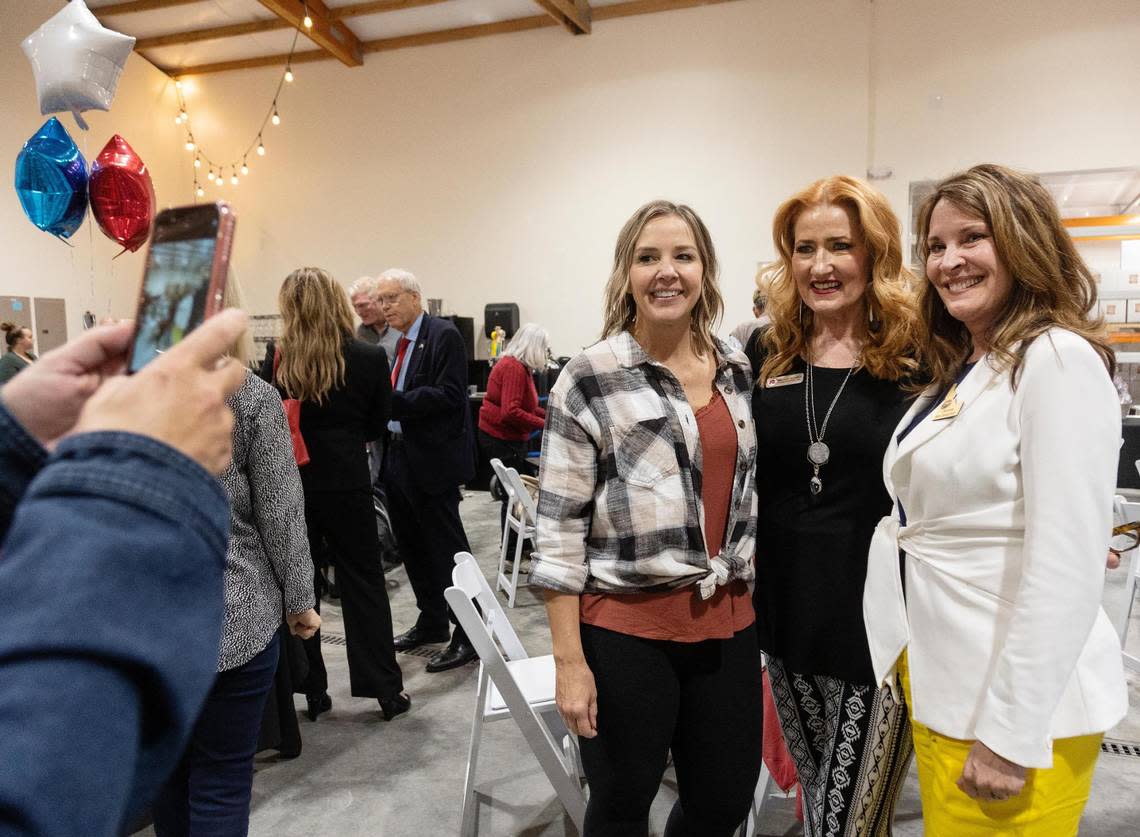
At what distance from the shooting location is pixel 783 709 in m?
1.58

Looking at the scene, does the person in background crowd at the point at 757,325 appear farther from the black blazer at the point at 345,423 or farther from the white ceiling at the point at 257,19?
the white ceiling at the point at 257,19

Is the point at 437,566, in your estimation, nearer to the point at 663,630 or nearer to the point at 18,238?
the point at 663,630

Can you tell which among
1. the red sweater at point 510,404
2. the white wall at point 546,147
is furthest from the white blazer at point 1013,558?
the white wall at point 546,147

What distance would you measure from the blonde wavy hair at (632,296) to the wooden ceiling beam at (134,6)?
8472 mm

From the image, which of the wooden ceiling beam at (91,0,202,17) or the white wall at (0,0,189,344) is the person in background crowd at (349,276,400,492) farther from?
the wooden ceiling beam at (91,0,202,17)

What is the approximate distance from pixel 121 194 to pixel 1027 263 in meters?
3.10

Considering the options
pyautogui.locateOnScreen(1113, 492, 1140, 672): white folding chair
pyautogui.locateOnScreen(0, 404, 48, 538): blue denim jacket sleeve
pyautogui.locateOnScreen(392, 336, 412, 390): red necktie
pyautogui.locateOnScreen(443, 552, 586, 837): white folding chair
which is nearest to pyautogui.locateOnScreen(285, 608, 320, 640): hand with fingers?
pyautogui.locateOnScreen(443, 552, 586, 837): white folding chair

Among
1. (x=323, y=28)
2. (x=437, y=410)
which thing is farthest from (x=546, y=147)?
(x=437, y=410)

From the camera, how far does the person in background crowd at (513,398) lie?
4.68 metres

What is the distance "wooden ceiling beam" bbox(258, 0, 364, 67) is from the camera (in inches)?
292

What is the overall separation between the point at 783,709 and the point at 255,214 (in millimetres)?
9435

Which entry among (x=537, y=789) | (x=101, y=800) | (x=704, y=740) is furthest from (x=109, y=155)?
(x=101, y=800)

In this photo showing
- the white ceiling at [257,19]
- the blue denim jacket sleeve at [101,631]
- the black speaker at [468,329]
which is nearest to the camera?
the blue denim jacket sleeve at [101,631]

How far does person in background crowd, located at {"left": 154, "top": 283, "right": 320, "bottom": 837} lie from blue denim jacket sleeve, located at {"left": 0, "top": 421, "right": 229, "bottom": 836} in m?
1.13
